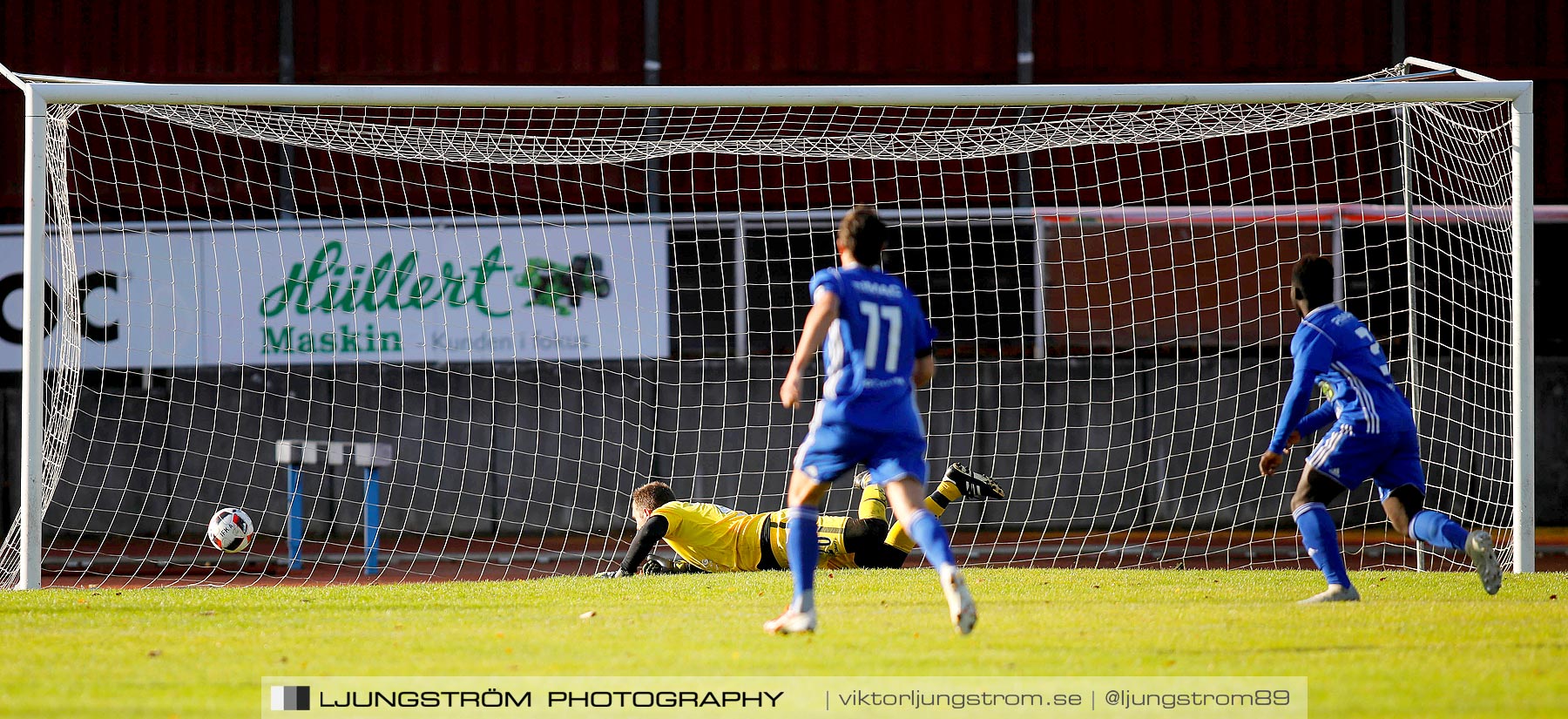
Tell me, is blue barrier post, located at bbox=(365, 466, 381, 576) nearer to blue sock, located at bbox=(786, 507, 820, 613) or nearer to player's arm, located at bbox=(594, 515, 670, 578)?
player's arm, located at bbox=(594, 515, 670, 578)

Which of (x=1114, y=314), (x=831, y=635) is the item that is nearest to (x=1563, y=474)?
(x=1114, y=314)

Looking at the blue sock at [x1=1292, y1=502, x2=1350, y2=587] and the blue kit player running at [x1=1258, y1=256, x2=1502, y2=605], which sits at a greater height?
the blue kit player running at [x1=1258, y1=256, x2=1502, y2=605]

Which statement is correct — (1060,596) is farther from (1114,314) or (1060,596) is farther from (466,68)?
(466,68)

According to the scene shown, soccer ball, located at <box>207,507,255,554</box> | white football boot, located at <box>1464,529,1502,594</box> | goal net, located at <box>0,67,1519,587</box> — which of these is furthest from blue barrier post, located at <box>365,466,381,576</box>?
white football boot, located at <box>1464,529,1502,594</box>

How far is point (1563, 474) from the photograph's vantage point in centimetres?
1274

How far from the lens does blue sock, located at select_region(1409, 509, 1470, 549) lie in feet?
17.4

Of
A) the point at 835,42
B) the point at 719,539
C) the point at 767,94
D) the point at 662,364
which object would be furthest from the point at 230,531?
the point at 835,42

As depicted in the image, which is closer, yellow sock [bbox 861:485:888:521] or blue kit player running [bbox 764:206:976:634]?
blue kit player running [bbox 764:206:976:634]

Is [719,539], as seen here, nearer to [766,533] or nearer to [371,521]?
[766,533]

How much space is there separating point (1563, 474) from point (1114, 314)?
Answer: 182 inches

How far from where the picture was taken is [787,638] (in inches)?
170

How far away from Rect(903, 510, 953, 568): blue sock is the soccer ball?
16.5 feet

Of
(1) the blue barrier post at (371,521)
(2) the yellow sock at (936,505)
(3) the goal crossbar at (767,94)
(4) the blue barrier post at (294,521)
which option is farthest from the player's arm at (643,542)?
(4) the blue barrier post at (294,521)

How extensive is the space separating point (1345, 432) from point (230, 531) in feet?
19.9
